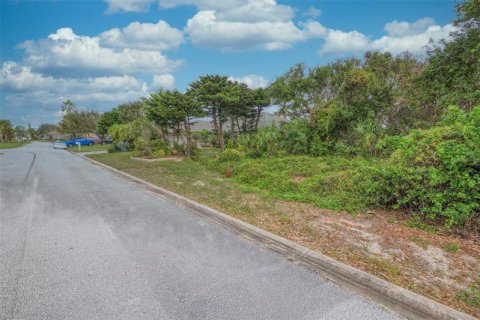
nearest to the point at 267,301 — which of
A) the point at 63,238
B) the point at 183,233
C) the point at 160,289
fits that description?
the point at 160,289

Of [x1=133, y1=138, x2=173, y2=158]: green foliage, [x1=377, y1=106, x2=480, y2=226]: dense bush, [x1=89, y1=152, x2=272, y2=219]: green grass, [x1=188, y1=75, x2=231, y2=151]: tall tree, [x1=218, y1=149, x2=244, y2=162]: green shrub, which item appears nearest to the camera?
[x1=377, y1=106, x2=480, y2=226]: dense bush

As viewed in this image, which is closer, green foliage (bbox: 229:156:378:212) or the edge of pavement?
the edge of pavement

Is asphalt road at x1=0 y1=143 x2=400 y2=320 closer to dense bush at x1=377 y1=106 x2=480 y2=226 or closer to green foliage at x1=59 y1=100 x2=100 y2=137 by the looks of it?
dense bush at x1=377 y1=106 x2=480 y2=226

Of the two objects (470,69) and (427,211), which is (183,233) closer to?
(427,211)

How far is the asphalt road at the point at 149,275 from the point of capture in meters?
2.71

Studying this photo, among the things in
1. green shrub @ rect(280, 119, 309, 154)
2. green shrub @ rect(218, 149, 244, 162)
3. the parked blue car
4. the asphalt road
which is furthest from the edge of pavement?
the parked blue car

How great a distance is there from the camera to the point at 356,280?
10.6 feet

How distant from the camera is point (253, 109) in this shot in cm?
2480

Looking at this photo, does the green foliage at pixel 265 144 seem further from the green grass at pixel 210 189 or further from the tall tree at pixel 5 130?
the tall tree at pixel 5 130

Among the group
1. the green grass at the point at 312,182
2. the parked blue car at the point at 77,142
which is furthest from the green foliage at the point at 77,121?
the green grass at the point at 312,182

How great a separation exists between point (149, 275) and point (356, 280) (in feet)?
8.12

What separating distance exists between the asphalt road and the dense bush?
273 centimetres

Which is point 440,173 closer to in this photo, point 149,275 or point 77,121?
point 149,275

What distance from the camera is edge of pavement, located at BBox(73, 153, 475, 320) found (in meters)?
2.65
